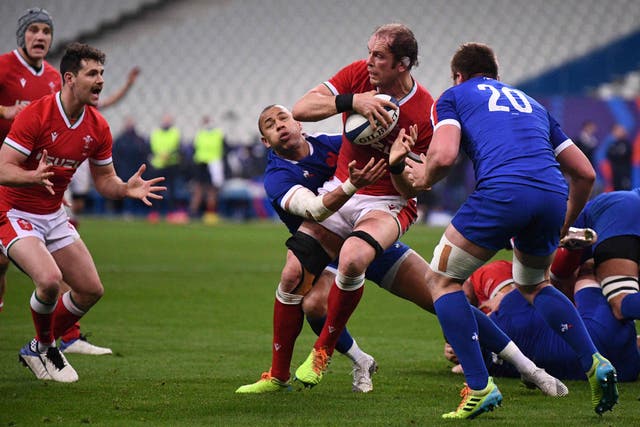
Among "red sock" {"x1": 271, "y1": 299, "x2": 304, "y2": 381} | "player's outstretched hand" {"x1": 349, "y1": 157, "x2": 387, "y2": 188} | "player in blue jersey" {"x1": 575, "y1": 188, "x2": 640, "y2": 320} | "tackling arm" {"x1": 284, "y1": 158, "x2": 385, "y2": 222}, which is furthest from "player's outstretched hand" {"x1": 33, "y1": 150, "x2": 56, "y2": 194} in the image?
"player in blue jersey" {"x1": 575, "y1": 188, "x2": 640, "y2": 320}

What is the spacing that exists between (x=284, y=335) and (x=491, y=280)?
1721mm

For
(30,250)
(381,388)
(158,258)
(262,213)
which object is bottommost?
(262,213)

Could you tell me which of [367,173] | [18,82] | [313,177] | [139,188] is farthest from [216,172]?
[367,173]

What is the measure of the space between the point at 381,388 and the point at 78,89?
8.82ft

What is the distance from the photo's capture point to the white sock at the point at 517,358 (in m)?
6.02

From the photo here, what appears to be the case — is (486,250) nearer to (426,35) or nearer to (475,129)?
(475,129)

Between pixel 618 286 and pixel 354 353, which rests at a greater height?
pixel 618 286

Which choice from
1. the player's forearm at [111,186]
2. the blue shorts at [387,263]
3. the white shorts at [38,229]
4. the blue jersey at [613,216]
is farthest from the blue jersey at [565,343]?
the white shorts at [38,229]

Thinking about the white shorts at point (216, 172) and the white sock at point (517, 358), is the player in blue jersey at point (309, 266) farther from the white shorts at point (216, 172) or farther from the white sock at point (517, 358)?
the white shorts at point (216, 172)

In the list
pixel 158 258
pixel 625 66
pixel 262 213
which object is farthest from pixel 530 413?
pixel 625 66

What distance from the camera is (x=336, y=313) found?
6.05m

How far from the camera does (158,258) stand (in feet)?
49.6

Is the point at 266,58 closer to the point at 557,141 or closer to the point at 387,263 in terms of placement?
the point at 387,263

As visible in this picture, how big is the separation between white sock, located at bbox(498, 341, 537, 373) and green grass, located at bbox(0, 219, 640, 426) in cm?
17
